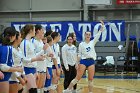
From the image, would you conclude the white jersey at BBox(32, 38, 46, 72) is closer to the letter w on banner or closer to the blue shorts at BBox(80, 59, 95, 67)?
the blue shorts at BBox(80, 59, 95, 67)

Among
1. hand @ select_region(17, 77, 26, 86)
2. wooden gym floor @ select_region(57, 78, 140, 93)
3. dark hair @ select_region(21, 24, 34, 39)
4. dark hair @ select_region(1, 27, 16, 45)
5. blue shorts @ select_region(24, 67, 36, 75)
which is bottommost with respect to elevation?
wooden gym floor @ select_region(57, 78, 140, 93)

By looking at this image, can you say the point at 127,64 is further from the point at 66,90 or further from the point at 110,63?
the point at 66,90

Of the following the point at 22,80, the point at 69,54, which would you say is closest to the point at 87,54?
the point at 69,54

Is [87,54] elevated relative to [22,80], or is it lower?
elevated

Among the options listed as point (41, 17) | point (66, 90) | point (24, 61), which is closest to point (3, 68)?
point (24, 61)

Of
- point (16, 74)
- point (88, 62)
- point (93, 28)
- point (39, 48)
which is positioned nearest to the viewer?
point (16, 74)

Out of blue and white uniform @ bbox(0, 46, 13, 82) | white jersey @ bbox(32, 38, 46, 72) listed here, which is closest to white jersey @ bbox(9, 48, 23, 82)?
blue and white uniform @ bbox(0, 46, 13, 82)

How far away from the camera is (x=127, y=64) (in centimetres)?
1923

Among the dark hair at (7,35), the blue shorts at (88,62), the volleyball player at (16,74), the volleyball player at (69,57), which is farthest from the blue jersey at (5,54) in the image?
the blue shorts at (88,62)

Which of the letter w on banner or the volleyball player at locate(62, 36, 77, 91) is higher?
the letter w on banner

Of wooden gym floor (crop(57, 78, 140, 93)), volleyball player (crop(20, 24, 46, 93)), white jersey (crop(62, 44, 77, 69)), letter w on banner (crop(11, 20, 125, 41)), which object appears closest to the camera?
volleyball player (crop(20, 24, 46, 93))

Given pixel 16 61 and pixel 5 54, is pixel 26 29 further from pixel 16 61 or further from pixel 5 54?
pixel 5 54

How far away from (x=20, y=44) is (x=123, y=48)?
13370mm

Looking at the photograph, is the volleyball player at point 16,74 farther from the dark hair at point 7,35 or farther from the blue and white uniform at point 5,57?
the blue and white uniform at point 5,57
